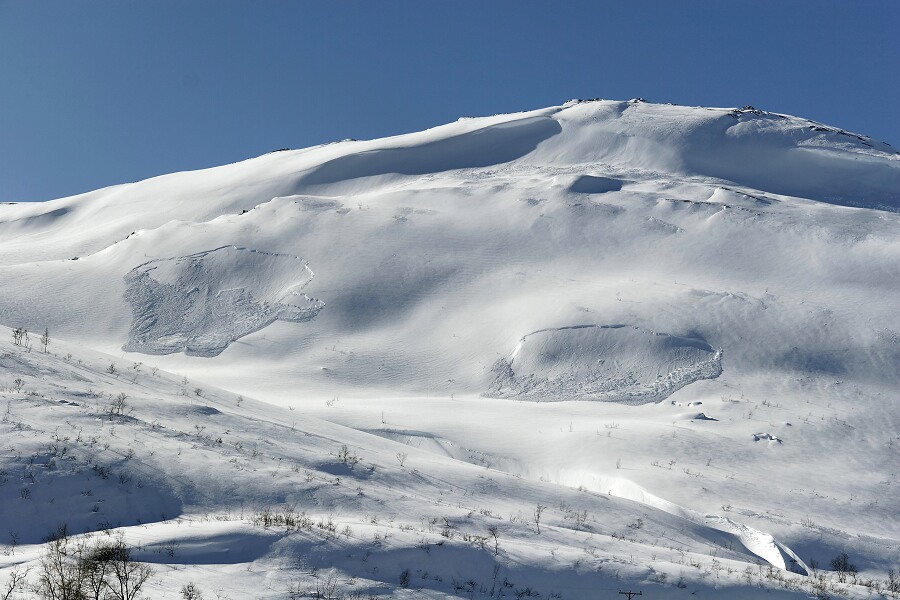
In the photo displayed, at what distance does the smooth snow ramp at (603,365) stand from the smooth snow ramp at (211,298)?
8.85 m

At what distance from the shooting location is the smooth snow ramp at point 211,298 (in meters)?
30.6

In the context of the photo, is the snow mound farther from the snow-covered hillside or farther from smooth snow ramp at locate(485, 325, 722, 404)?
smooth snow ramp at locate(485, 325, 722, 404)

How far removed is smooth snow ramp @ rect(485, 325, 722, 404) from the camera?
2620 cm

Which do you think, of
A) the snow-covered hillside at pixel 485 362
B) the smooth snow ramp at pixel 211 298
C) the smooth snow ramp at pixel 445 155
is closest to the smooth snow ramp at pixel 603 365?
the snow-covered hillside at pixel 485 362

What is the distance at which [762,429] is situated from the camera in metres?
22.8

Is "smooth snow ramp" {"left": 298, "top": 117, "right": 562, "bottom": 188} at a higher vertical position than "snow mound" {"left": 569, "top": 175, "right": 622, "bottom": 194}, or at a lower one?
higher

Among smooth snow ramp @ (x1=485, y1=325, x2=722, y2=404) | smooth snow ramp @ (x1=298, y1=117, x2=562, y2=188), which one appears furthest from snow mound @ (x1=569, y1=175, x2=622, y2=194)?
smooth snow ramp @ (x1=485, y1=325, x2=722, y2=404)

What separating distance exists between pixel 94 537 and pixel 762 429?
61.4ft

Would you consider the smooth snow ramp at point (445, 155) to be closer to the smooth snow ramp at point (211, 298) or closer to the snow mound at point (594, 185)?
the snow mound at point (594, 185)

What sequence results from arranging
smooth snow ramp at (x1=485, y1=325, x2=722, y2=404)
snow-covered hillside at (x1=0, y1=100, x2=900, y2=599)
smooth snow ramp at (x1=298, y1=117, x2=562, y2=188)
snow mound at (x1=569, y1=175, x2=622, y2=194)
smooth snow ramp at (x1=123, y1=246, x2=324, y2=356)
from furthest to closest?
smooth snow ramp at (x1=298, y1=117, x2=562, y2=188) → snow mound at (x1=569, y1=175, x2=622, y2=194) → smooth snow ramp at (x1=123, y1=246, x2=324, y2=356) → smooth snow ramp at (x1=485, y1=325, x2=722, y2=404) → snow-covered hillside at (x1=0, y1=100, x2=900, y2=599)

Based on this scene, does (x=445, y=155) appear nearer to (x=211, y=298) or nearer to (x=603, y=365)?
(x=211, y=298)

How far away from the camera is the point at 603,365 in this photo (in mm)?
27500

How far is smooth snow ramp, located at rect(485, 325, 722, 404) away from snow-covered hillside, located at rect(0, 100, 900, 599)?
98 millimetres

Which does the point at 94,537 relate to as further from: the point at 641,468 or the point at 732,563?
the point at 641,468
